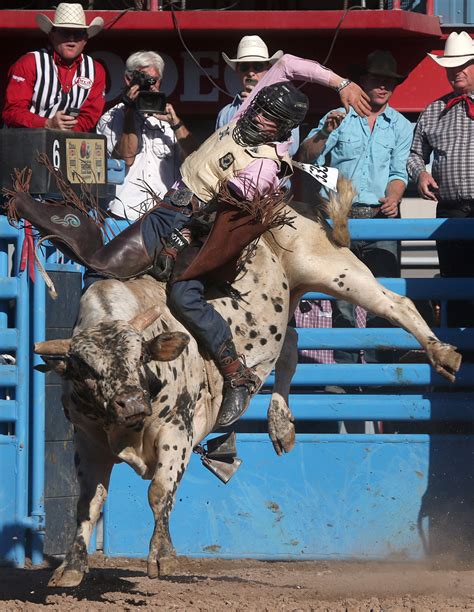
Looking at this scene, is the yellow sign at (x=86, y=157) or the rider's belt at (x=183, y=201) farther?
the yellow sign at (x=86, y=157)

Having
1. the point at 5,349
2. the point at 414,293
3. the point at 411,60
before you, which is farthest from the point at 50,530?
the point at 411,60

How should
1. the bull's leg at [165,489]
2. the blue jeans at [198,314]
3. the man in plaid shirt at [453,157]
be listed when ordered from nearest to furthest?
the bull's leg at [165,489]
the blue jeans at [198,314]
the man in plaid shirt at [453,157]

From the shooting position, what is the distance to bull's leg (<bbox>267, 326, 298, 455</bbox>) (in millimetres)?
7008

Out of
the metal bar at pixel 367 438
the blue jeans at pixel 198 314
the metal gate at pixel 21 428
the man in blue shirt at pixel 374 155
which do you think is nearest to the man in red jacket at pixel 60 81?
the metal gate at pixel 21 428

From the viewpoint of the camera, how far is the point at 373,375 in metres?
7.73

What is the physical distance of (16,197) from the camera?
6051 mm

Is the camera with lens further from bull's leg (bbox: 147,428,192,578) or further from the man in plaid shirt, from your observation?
bull's leg (bbox: 147,428,192,578)

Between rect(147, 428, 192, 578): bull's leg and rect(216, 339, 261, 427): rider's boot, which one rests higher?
rect(216, 339, 261, 427): rider's boot

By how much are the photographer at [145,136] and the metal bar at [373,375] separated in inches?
A: 66.7

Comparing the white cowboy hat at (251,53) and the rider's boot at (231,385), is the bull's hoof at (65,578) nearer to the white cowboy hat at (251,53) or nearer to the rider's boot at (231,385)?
the rider's boot at (231,385)

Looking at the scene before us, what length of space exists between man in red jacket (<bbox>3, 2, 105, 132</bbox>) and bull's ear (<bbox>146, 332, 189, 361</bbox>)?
10.9ft

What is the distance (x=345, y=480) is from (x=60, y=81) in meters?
3.44

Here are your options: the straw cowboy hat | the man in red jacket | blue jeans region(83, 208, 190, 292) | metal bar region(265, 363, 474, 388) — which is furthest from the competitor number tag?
the straw cowboy hat

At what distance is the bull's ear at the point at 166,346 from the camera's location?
5.38m
